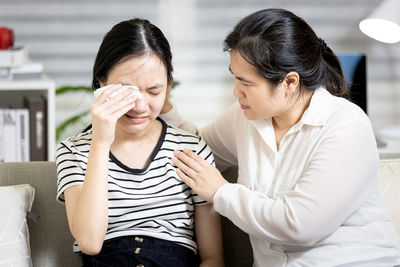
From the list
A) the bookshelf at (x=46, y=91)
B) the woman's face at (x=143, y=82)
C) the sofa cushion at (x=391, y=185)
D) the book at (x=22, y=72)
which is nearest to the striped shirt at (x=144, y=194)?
the woman's face at (x=143, y=82)

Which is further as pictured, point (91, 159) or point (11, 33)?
point (11, 33)

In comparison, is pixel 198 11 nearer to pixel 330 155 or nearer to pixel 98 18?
pixel 98 18

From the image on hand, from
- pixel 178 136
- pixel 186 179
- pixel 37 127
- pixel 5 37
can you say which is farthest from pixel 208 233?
pixel 5 37

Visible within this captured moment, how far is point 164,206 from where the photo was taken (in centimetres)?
138

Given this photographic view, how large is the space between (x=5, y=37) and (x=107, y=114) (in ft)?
5.23

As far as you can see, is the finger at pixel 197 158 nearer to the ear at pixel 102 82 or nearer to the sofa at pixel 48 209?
the ear at pixel 102 82

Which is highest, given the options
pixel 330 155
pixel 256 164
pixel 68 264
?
pixel 330 155

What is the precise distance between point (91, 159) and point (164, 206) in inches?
9.6

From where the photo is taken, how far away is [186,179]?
1.37 meters

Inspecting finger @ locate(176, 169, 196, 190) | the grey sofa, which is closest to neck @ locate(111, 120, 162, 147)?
finger @ locate(176, 169, 196, 190)

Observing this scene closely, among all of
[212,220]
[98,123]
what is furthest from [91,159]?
[212,220]

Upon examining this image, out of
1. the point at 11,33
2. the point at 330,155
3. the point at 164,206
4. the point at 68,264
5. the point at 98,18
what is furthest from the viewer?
the point at 98,18

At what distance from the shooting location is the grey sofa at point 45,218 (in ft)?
4.96

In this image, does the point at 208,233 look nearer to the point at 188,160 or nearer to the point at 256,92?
the point at 188,160
